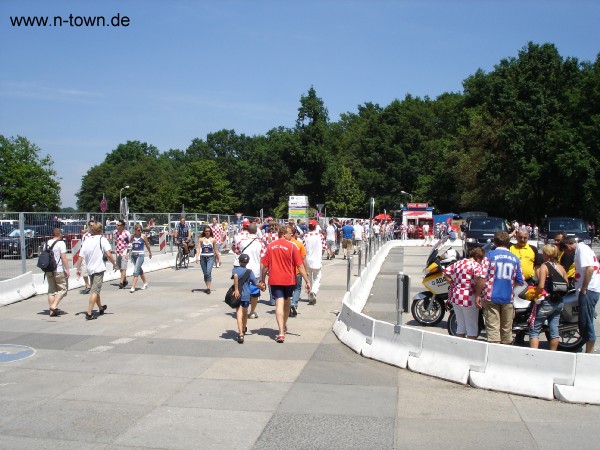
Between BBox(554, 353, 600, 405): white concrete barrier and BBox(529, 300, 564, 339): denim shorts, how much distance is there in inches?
62.7

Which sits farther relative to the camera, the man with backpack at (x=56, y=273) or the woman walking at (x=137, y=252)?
the woman walking at (x=137, y=252)

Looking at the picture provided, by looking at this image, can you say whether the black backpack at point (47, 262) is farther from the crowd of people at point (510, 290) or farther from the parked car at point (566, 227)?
the parked car at point (566, 227)

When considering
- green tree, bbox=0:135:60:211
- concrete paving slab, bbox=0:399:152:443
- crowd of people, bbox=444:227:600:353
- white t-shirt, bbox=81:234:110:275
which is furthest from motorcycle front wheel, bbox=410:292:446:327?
green tree, bbox=0:135:60:211

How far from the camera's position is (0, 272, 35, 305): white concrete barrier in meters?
13.9

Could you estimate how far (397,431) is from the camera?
571 centimetres

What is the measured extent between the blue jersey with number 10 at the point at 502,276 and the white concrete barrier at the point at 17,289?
1084cm

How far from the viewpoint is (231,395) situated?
684cm

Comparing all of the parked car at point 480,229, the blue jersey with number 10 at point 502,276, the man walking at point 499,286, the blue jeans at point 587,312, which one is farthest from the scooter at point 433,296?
the parked car at point 480,229

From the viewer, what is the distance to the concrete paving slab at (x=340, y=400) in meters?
6.31

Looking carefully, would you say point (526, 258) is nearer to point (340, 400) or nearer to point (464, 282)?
point (464, 282)

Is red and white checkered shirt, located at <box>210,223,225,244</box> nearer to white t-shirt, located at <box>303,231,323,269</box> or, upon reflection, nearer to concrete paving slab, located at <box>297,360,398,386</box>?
white t-shirt, located at <box>303,231,323,269</box>

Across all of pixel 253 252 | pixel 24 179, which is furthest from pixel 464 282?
pixel 24 179

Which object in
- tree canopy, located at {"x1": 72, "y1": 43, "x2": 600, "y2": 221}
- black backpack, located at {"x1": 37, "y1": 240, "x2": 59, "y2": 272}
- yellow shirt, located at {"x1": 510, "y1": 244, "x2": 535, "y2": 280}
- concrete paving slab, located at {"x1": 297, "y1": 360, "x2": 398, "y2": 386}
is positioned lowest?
concrete paving slab, located at {"x1": 297, "y1": 360, "x2": 398, "y2": 386}

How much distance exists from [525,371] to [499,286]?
1268mm
